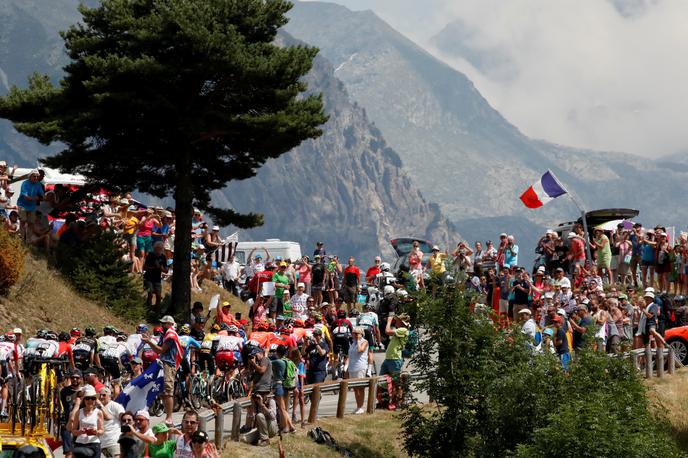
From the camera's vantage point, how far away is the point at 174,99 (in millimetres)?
33844

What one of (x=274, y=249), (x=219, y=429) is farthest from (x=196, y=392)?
(x=274, y=249)

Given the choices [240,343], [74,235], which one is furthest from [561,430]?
[74,235]

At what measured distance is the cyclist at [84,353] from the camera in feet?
73.0

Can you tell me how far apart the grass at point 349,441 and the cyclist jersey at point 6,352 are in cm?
450

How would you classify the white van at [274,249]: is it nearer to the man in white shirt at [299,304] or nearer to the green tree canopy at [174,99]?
the green tree canopy at [174,99]

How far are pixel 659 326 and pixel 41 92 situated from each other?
17275 millimetres

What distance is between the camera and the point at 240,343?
2420cm

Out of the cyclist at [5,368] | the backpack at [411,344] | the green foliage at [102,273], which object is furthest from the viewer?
the green foliage at [102,273]

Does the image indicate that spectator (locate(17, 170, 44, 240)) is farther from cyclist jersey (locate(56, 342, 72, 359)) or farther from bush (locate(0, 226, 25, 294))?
cyclist jersey (locate(56, 342, 72, 359))

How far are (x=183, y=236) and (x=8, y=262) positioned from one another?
20.5 feet

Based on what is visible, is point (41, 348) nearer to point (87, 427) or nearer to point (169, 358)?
point (169, 358)

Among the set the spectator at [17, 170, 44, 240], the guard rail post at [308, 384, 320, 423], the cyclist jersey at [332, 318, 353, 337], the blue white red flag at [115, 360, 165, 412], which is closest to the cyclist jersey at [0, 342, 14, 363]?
the blue white red flag at [115, 360, 165, 412]

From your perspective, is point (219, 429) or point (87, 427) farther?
point (219, 429)

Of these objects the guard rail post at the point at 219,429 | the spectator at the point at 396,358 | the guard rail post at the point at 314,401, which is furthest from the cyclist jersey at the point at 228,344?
the guard rail post at the point at 219,429
